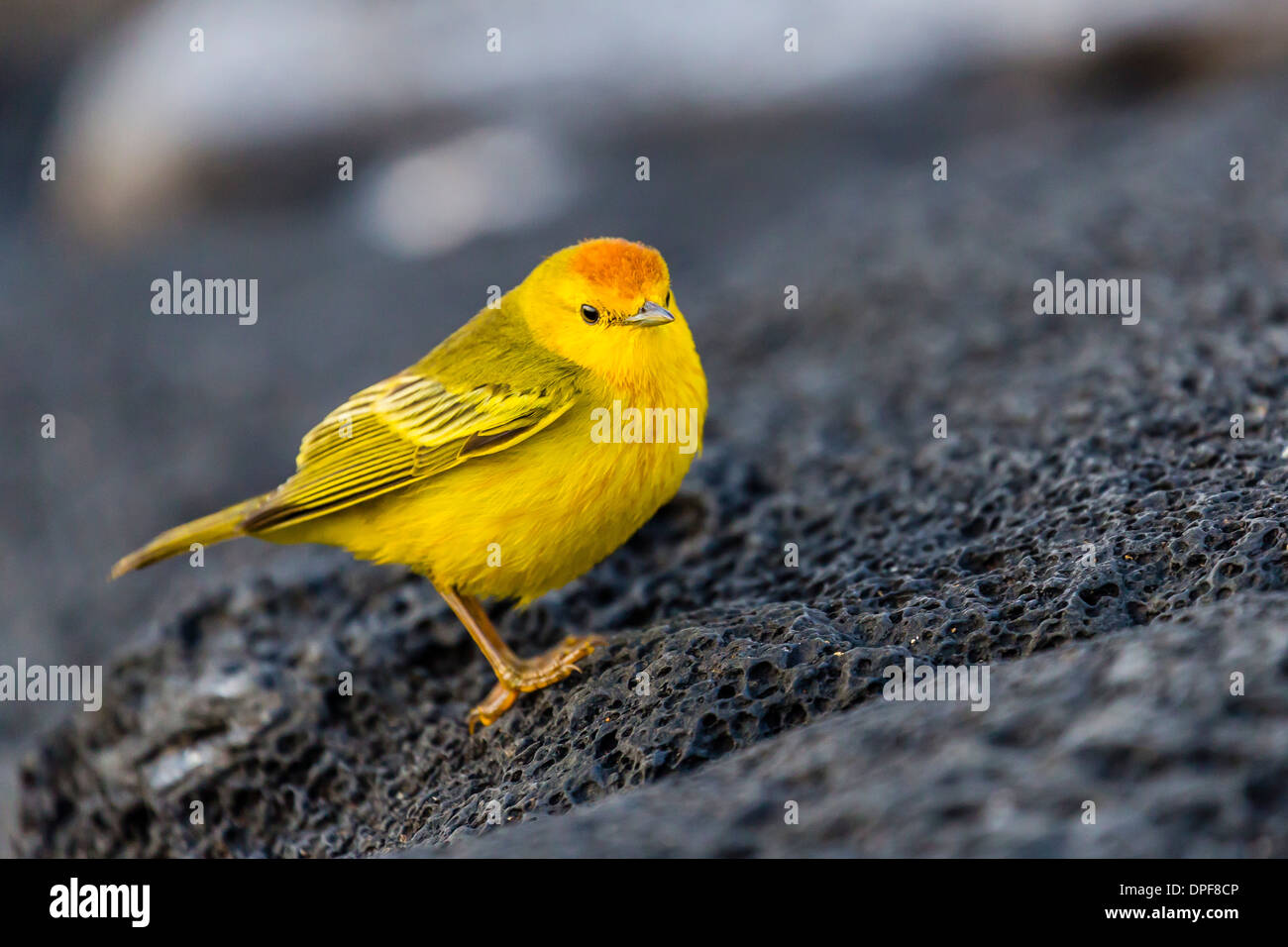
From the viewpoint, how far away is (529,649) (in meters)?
4.65

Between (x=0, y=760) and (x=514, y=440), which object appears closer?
(x=514, y=440)

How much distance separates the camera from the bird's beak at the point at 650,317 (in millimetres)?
3955

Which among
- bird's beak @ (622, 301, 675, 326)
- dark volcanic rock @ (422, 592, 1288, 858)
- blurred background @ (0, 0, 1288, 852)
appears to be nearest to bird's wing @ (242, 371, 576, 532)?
bird's beak @ (622, 301, 675, 326)

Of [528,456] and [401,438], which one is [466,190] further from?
[528,456]

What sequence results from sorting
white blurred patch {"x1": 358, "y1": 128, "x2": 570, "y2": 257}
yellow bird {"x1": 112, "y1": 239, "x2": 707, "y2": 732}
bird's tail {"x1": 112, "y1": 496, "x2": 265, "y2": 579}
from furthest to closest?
white blurred patch {"x1": 358, "y1": 128, "x2": 570, "y2": 257}, bird's tail {"x1": 112, "y1": 496, "x2": 265, "y2": 579}, yellow bird {"x1": 112, "y1": 239, "x2": 707, "y2": 732}

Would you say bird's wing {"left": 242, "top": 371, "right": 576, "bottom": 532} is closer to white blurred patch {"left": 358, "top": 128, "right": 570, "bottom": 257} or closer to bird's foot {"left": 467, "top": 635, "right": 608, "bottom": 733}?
bird's foot {"left": 467, "top": 635, "right": 608, "bottom": 733}

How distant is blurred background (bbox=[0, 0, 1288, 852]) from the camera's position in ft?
29.4

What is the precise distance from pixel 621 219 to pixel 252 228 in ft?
11.0

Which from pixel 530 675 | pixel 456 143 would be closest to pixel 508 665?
pixel 530 675

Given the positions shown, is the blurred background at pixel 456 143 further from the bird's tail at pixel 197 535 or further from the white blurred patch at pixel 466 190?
the bird's tail at pixel 197 535

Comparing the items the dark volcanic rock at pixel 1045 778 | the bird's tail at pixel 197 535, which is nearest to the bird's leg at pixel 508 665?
the bird's tail at pixel 197 535

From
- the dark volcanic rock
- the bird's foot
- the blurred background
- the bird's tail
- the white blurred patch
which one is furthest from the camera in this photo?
the white blurred patch
